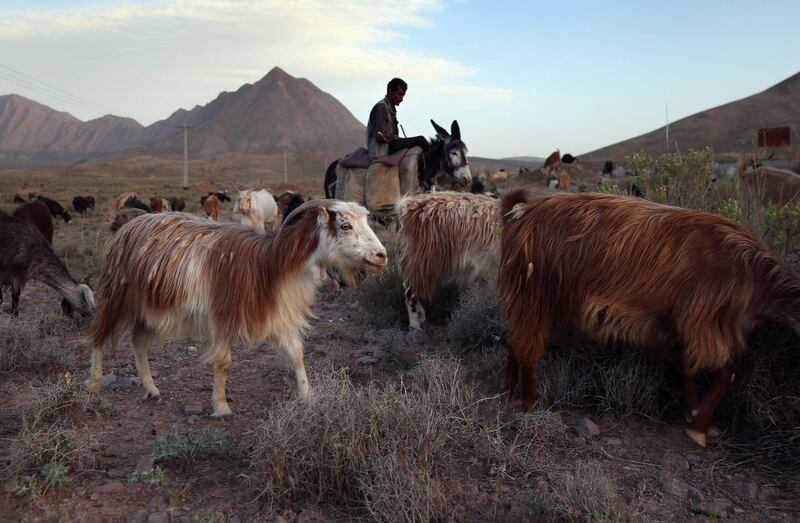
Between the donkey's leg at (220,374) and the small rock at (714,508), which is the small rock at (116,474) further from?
the small rock at (714,508)

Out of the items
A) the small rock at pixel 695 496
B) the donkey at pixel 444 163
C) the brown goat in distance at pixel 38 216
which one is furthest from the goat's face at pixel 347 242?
the brown goat in distance at pixel 38 216

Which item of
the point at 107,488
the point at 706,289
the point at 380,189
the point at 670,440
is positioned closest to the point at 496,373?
the point at 670,440

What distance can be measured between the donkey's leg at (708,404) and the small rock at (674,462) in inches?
11.4

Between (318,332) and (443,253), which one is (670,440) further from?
(318,332)

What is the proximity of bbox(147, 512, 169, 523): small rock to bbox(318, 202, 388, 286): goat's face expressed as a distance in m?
A: 2.04

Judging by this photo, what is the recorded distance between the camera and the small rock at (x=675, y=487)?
3.55 m

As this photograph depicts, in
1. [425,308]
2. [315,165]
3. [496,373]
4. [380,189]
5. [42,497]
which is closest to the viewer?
[42,497]

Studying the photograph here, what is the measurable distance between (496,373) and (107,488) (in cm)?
294

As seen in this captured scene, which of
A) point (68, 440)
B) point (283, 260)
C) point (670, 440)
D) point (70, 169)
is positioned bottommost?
point (670, 440)

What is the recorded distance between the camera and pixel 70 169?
74062mm

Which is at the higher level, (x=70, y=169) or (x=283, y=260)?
(x=70, y=169)

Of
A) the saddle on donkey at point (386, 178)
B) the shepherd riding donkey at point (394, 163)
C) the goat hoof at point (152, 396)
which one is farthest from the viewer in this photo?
the saddle on donkey at point (386, 178)

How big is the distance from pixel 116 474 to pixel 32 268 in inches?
193

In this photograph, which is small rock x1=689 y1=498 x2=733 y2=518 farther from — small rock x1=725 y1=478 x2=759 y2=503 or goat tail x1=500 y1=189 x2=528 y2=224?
goat tail x1=500 y1=189 x2=528 y2=224
